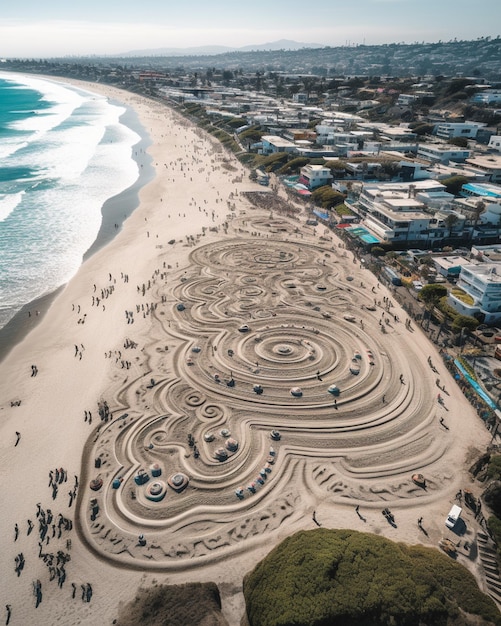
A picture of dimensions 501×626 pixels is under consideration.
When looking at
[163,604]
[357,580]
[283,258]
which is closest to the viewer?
[357,580]

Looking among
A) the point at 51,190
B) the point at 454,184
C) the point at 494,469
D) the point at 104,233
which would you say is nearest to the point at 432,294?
the point at 494,469

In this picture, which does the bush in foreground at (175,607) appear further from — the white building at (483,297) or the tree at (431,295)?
the white building at (483,297)

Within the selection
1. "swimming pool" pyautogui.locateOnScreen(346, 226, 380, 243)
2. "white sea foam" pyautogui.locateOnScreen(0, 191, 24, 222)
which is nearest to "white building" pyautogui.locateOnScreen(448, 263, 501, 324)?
"swimming pool" pyautogui.locateOnScreen(346, 226, 380, 243)

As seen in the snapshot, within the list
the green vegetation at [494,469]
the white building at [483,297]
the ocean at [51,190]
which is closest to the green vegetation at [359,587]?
the green vegetation at [494,469]

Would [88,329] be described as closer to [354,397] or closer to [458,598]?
[354,397]

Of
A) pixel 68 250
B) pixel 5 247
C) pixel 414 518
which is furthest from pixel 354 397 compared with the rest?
pixel 5 247
